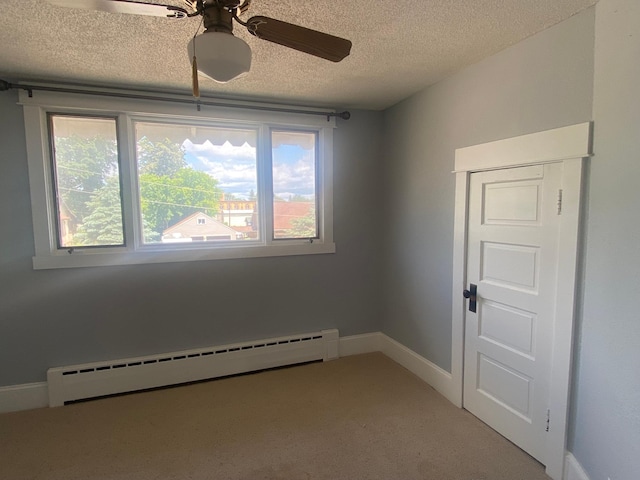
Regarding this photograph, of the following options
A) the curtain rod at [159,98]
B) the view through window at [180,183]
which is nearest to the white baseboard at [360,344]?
the view through window at [180,183]

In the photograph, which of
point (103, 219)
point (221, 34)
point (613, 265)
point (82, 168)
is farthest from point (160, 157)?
point (613, 265)

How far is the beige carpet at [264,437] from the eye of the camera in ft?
6.29

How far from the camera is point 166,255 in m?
2.77

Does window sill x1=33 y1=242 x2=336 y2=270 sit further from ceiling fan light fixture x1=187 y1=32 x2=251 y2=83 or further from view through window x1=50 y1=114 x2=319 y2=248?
ceiling fan light fixture x1=187 y1=32 x2=251 y2=83

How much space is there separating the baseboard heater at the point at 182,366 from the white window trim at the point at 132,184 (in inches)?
32.1

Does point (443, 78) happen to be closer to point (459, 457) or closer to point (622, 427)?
point (622, 427)

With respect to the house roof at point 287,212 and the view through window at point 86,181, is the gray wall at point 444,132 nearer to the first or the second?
the house roof at point 287,212

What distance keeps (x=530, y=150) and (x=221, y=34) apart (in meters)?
1.73

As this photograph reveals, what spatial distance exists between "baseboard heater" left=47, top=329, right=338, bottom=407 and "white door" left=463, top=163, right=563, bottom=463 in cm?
144

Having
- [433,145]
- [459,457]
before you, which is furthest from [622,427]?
[433,145]

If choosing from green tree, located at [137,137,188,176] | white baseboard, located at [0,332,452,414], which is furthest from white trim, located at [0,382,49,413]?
green tree, located at [137,137,188,176]

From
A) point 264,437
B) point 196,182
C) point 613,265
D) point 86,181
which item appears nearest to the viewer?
point 613,265

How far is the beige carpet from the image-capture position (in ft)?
6.29

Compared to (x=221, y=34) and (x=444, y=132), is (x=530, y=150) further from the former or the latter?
(x=221, y=34)
